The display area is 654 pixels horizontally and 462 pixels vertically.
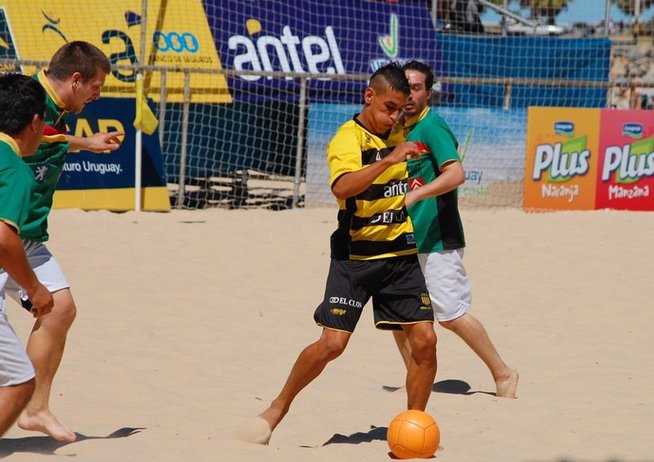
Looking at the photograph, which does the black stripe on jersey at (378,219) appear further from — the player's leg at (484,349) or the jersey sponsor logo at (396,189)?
the player's leg at (484,349)

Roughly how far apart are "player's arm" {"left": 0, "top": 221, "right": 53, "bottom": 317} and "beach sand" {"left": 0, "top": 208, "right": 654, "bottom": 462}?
0.95m

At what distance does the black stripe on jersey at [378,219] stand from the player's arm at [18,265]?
1429 mm

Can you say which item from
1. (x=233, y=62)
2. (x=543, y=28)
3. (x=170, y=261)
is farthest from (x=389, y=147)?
(x=543, y=28)

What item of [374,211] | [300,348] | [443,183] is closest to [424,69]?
[443,183]

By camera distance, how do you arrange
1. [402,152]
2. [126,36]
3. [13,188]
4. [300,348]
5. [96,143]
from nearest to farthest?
[13,188], [402,152], [96,143], [300,348], [126,36]

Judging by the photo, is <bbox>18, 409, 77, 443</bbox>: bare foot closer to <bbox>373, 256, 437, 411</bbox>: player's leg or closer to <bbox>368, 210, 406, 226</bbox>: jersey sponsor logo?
<bbox>373, 256, 437, 411</bbox>: player's leg

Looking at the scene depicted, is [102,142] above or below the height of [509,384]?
above

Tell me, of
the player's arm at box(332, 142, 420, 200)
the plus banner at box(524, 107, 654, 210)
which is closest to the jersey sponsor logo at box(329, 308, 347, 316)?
the player's arm at box(332, 142, 420, 200)

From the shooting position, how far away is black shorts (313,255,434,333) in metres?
4.59

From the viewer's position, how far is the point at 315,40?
1430 cm

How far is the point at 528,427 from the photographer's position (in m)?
5.16

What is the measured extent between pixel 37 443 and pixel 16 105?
1.66 metres

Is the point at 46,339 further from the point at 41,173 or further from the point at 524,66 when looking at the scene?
the point at 524,66

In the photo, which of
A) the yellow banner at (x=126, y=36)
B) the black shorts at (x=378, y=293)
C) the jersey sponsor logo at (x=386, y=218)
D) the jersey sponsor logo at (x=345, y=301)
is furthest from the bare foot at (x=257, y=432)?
the yellow banner at (x=126, y=36)
